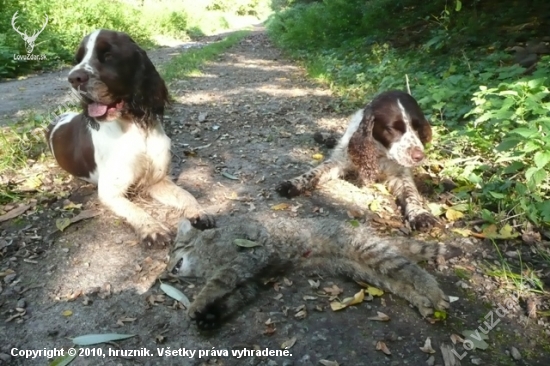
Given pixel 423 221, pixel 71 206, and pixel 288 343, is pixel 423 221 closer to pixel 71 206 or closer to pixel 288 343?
pixel 288 343

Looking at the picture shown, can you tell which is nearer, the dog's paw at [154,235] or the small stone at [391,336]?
the small stone at [391,336]

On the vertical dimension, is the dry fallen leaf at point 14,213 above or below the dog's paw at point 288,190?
above

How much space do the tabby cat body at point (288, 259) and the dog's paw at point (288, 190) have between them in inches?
38.3

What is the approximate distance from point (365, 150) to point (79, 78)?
8.13 ft

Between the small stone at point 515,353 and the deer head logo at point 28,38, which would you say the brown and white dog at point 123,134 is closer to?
the small stone at point 515,353

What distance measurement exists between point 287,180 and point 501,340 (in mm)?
2404

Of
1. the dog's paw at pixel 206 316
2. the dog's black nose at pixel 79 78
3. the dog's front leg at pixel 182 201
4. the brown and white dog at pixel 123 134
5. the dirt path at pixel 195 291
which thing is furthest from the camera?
the dog's front leg at pixel 182 201

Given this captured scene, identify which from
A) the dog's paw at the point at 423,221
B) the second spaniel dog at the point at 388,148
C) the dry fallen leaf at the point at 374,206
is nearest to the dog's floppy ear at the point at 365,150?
the second spaniel dog at the point at 388,148

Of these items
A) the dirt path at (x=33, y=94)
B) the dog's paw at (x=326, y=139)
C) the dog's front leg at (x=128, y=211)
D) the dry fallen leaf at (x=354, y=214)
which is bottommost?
the dirt path at (x=33, y=94)

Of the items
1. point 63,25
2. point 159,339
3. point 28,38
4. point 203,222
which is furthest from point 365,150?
point 63,25

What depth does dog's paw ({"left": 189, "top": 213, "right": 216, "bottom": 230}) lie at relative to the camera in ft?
11.5

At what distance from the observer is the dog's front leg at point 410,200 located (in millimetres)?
3406

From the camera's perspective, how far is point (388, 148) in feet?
13.5

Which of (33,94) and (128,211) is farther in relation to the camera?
(33,94)
